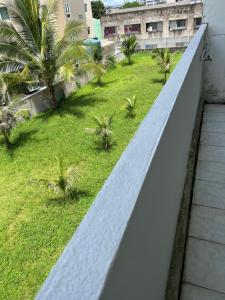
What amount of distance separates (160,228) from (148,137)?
0.65 meters

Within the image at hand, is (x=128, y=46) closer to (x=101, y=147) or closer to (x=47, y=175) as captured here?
(x=101, y=147)

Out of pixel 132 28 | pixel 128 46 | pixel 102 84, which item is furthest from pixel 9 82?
pixel 132 28

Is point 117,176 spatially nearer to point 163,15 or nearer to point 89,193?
point 89,193

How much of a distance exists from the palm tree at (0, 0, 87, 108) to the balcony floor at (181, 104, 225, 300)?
863 cm

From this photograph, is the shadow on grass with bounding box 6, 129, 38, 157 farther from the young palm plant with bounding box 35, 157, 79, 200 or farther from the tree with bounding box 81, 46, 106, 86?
the tree with bounding box 81, 46, 106, 86

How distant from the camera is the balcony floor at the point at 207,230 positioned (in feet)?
7.05

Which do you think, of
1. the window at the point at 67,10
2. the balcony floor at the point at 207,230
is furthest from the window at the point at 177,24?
the balcony floor at the point at 207,230

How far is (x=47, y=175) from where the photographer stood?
26.4ft

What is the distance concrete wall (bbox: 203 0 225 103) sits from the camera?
477cm

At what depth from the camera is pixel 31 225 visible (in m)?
6.10

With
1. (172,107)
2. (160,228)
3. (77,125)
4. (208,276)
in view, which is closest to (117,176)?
(160,228)

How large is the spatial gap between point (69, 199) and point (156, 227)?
5.35 meters

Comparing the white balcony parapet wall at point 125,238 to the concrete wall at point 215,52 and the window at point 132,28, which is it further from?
the window at point 132,28

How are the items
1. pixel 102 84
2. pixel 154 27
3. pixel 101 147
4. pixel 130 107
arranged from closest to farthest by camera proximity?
pixel 101 147 → pixel 130 107 → pixel 102 84 → pixel 154 27
